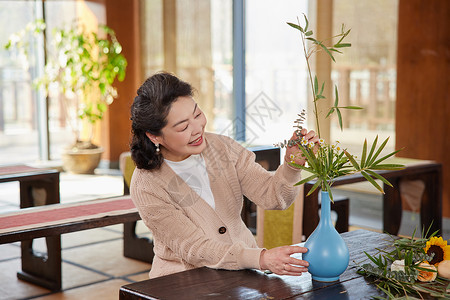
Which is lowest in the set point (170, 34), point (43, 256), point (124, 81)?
point (43, 256)

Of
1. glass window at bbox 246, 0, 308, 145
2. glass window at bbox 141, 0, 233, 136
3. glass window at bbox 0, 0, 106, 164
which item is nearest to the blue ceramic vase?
glass window at bbox 246, 0, 308, 145

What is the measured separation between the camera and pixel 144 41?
285 inches

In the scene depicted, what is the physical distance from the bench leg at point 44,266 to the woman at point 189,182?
1.49 metres

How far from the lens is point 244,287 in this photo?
5.56 feet

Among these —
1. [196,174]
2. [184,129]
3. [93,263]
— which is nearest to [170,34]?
[93,263]

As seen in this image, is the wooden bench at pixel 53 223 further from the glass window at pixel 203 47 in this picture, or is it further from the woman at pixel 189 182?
the glass window at pixel 203 47

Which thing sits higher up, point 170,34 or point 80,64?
point 170,34

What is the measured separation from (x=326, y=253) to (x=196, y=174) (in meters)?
0.57

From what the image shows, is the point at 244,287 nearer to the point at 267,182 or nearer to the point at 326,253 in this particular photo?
the point at 326,253

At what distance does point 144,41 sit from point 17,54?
4.46 feet

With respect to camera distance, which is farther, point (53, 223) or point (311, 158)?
point (53, 223)

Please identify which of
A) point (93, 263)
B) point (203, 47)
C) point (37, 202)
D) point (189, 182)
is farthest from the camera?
point (203, 47)

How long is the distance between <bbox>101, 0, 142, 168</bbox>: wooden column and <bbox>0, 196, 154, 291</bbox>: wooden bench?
3.59 meters

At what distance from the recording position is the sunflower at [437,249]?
1783 millimetres
